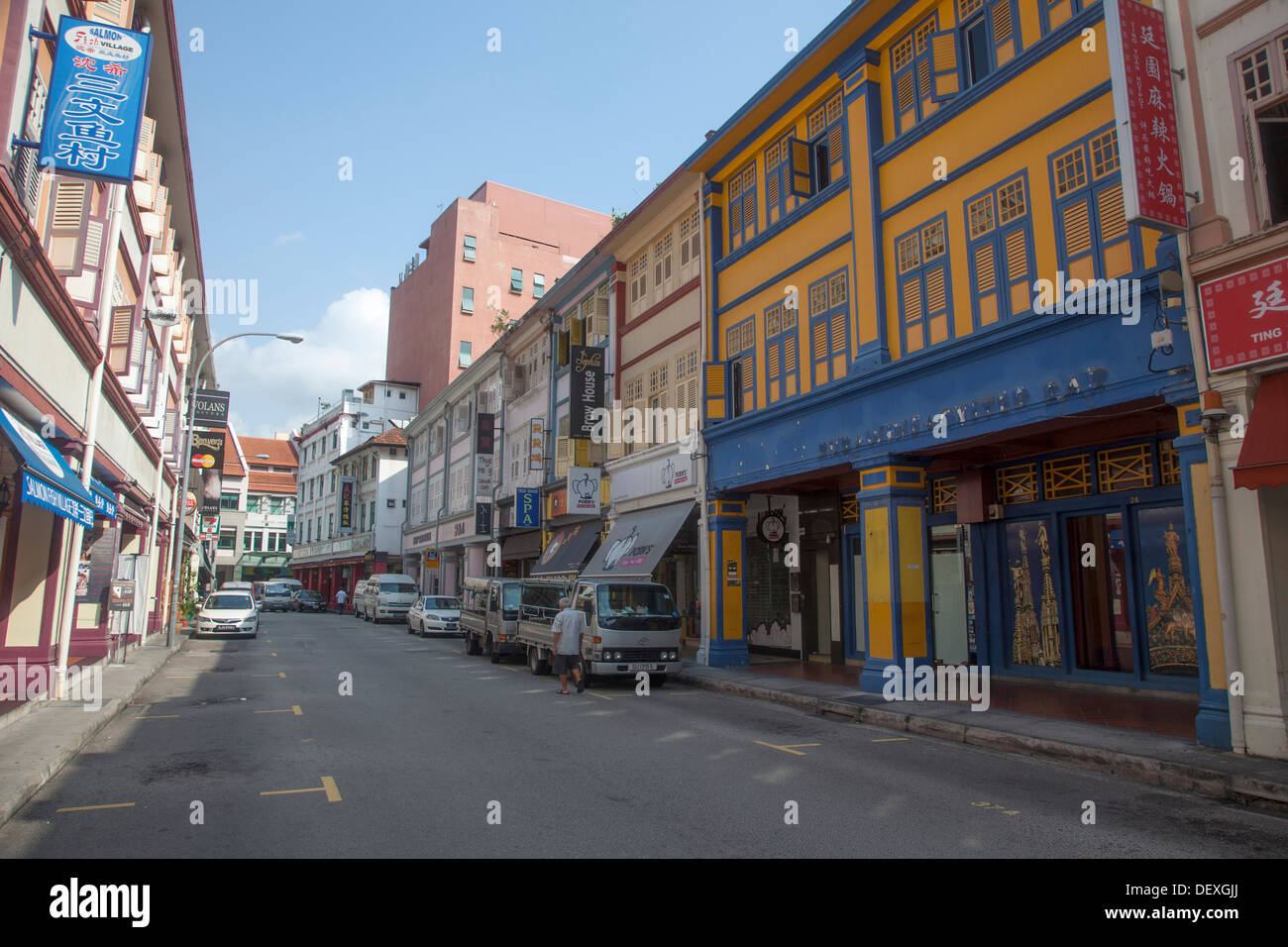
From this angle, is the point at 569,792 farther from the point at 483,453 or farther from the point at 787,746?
the point at 483,453

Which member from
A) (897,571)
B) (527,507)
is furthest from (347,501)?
(897,571)

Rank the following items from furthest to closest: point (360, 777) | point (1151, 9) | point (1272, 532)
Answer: point (1151, 9) → point (1272, 532) → point (360, 777)

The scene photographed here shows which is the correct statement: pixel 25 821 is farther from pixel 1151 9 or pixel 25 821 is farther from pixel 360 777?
pixel 1151 9

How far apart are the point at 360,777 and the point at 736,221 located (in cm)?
1587

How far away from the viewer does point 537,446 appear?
31281 millimetres

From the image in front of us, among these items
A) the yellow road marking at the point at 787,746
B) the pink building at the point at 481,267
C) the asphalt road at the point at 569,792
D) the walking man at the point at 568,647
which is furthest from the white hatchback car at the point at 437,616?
the yellow road marking at the point at 787,746

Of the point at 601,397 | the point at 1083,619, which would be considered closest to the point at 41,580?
the point at 601,397

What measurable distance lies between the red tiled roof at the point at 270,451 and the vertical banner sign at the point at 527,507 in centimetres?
6465

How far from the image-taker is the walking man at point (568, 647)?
14.7 meters

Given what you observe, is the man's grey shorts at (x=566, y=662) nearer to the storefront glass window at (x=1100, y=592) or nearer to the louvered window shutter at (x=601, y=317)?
the storefront glass window at (x=1100, y=592)

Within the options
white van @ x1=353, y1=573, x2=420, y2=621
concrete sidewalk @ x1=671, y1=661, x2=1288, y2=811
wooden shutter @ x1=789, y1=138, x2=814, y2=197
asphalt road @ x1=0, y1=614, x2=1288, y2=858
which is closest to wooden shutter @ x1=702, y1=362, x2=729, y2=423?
wooden shutter @ x1=789, y1=138, x2=814, y2=197

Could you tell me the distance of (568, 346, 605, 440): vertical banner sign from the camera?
25.4m

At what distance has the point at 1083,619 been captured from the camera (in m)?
13.5

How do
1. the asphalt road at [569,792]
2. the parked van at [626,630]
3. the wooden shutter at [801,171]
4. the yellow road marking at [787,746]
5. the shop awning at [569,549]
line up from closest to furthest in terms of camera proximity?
the asphalt road at [569,792], the yellow road marking at [787,746], the parked van at [626,630], the wooden shutter at [801,171], the shop awning at [569,549]
